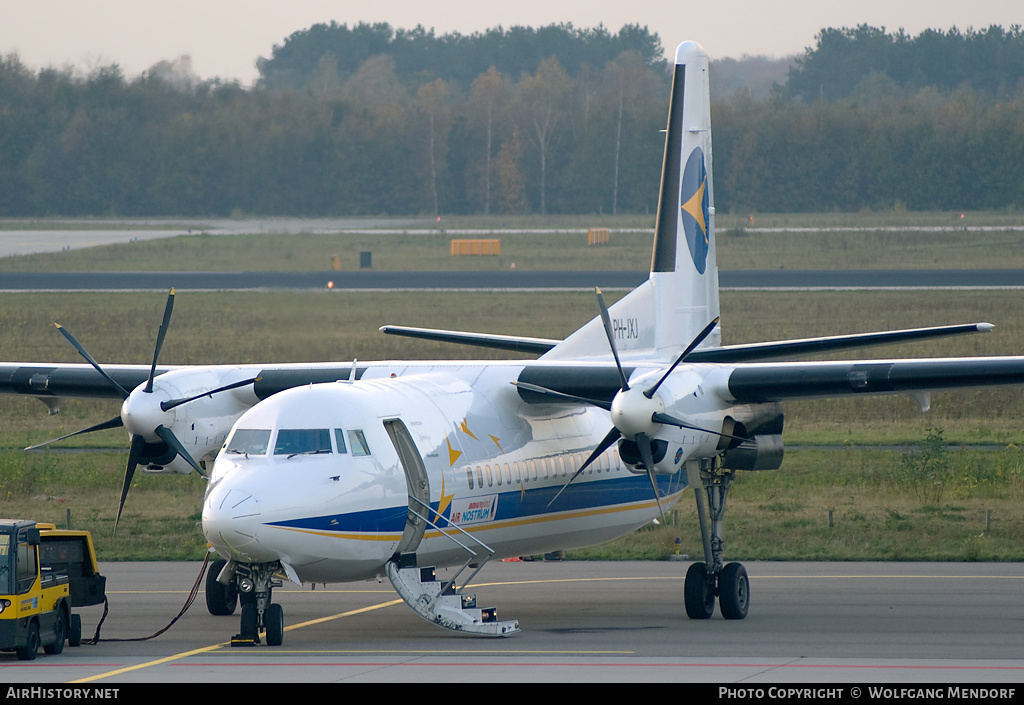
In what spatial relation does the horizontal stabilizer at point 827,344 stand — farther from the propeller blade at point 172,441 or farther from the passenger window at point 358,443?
the propeller blade at point 172,441

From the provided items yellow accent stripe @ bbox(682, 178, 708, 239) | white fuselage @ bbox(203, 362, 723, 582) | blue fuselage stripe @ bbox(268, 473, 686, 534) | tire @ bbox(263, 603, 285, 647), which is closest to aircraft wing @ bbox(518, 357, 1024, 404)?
white fuselage @ bbox(203, 362, 723, 582)

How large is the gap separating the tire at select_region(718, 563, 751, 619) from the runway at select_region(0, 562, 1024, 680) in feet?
0.84

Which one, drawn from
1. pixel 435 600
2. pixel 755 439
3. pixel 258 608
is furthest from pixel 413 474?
pixel 755 439

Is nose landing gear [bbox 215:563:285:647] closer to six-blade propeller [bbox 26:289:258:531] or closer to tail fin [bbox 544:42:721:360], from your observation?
six-blade propeller [bbox 26:289:258:531]

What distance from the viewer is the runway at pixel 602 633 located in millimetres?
13469

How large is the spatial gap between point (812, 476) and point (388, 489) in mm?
16824

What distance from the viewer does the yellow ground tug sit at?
1444cm

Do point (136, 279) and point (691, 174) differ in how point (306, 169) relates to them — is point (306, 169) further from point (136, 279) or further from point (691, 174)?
point (136, 279)

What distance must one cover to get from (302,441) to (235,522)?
1.40 meters

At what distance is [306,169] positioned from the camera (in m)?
22.8

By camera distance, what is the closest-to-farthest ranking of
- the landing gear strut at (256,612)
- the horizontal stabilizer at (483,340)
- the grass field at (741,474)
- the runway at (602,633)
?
the runway at (602,633)
the landing gear strut at (256,612)
the horizontal stabilizer at (483,340)
the grass field at (741,474)

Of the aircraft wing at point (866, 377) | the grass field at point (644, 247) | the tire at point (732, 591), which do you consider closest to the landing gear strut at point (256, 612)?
the tire at point (732, 591)

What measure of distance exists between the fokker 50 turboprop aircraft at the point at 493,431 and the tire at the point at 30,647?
227 cm

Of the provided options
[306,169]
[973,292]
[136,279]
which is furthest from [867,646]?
[136,279]
